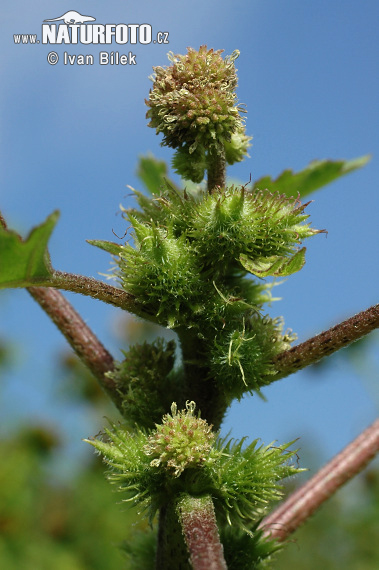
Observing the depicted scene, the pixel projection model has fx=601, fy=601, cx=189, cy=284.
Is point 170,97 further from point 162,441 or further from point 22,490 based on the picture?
point 22,490

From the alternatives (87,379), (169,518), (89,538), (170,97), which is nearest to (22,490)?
(89,538)

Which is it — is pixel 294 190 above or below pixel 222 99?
below

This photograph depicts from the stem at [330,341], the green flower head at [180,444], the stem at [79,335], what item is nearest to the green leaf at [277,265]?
the stem at [330,341]

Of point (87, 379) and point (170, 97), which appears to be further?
point (87, 379)

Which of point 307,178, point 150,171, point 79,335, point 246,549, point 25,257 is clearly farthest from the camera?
point 150,171

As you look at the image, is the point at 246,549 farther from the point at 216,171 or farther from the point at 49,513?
the point at 49,513

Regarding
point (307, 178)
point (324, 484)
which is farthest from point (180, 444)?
point (307, 178)
